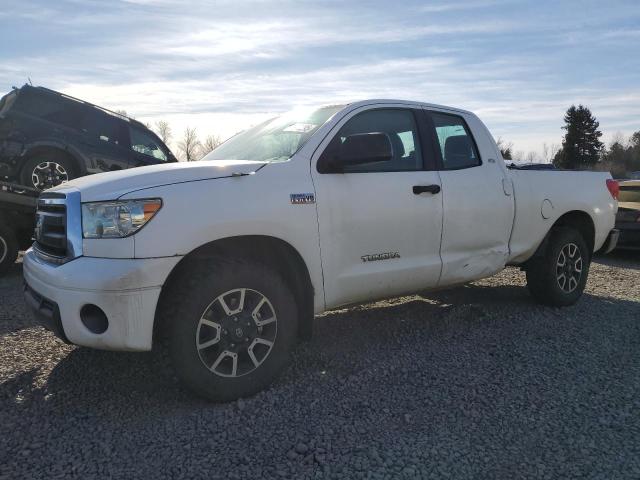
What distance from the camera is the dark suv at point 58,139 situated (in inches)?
332

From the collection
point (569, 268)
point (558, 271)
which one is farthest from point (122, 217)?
point (569, 268)

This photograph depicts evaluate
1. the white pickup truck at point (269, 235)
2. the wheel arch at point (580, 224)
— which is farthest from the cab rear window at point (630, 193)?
the white pickup truck at point (269, 235)

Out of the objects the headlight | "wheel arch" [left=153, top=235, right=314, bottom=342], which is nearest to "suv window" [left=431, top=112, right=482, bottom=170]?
"wheel arch" [left=153, top=235, right=314, bottom=342]

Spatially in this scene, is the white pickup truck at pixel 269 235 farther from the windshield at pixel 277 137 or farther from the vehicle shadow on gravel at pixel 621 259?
the vehicle shadow on gravel at pixel 621 259

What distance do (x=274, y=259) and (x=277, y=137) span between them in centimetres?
99

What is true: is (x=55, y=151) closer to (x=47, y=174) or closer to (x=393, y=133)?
(x=47, y=174)

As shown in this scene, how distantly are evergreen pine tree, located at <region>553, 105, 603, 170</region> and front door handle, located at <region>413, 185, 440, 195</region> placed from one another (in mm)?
75190

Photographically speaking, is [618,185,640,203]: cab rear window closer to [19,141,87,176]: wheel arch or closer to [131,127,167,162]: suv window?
[131,127,167,162]: suv window

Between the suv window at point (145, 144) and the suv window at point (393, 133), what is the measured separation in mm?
6467

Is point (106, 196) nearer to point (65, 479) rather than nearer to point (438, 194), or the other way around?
point (65, 479)

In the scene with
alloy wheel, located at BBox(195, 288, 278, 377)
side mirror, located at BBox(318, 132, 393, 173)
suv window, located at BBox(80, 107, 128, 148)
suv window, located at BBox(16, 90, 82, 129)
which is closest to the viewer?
alloy wheel, located at BBox(195, 288, 278, 377)

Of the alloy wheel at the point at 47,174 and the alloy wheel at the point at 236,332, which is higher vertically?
the alloy wheel at the point at 47,174

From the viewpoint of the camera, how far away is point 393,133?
4.41m

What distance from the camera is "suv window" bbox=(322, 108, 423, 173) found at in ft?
13.2
